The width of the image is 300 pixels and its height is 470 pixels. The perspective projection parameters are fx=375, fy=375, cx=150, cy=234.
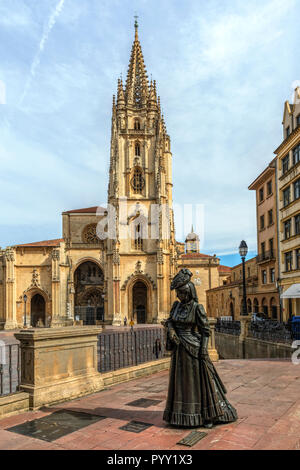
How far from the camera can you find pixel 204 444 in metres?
4.64

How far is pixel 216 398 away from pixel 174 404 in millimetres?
585

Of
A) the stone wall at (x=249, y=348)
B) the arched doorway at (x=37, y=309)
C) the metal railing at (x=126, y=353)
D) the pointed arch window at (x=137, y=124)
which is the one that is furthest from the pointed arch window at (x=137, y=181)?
the metal railing at (x=126, y=353)

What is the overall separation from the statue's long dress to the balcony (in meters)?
25.9

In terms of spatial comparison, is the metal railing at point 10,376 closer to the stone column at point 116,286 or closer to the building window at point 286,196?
the building window at point 286,196

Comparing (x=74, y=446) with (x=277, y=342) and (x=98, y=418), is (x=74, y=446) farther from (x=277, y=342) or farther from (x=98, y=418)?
(x=277, y=342)

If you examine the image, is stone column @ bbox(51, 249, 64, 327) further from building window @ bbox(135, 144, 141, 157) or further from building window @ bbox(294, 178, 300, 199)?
building window @ bbox(294, 178, 300, 199)

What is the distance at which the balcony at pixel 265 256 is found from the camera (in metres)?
30.0

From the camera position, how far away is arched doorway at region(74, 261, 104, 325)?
4716 cm

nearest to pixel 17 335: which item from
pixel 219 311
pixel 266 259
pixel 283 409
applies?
pixel 283 409

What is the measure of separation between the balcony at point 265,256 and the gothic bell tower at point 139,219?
14.6 metres

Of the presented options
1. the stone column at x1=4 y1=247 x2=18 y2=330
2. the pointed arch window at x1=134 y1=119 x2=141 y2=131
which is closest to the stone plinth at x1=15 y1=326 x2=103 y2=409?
the stone column at x1=4 y1=247 x2=18 y2=330

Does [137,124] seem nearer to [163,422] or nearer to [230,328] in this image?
[230,328]

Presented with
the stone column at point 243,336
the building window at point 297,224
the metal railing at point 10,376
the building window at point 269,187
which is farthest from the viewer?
the building window at point 269,187

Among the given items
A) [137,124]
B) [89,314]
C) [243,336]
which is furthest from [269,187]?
[89,314]
